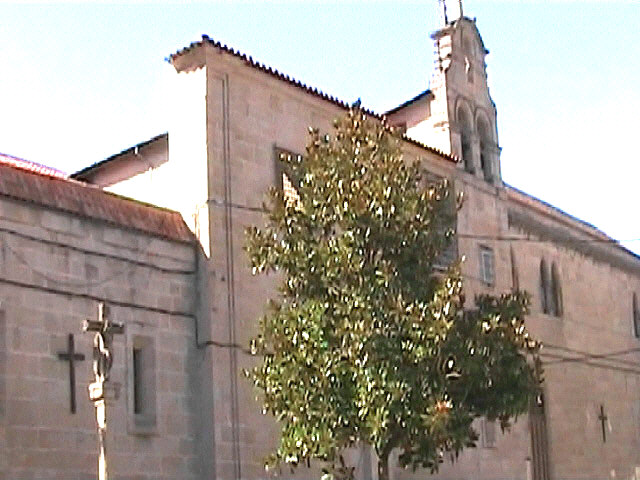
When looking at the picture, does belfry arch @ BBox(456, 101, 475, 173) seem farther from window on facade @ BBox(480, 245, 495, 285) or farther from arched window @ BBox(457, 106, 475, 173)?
window on facade @ BBox(480, 245, 495, 285)

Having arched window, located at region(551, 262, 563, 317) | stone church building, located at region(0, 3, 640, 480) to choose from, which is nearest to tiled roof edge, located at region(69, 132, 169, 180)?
stone church building, located at region(0, 3, 640, 480)

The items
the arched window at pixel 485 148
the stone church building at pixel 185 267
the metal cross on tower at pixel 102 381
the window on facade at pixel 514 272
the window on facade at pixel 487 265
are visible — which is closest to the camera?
the metal cross on tower at pixel 102 381

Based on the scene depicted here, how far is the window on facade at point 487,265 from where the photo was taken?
82.2ft

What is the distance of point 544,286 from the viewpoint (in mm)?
28297

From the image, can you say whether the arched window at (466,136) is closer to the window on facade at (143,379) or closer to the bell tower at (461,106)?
the bell tower at (461,106)

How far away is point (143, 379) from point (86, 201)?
2.67 metres

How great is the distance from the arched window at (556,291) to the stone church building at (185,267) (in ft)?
8.52

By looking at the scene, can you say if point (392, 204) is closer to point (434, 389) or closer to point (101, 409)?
point (434, 389)

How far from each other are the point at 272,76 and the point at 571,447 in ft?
42.2

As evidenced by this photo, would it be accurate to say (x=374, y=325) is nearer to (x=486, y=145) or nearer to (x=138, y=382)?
(x=138, y=382)

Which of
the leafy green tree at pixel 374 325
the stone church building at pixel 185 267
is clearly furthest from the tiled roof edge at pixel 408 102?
the leafy green tree at pixel 374 325

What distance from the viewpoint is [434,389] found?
13.9 metres

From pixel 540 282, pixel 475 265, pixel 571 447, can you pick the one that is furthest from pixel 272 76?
pixel 571 447

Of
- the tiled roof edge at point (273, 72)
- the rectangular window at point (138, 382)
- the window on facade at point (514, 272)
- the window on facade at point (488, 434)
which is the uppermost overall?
the tiled roof edge at point (273, 72)
